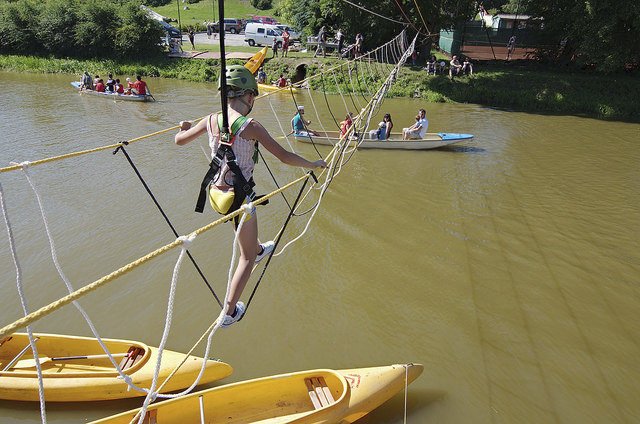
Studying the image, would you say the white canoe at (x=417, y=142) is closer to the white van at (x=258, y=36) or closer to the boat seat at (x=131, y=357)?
the boat seat at (x=131, y=357)

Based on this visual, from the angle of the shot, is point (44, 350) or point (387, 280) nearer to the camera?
point (44, 350)

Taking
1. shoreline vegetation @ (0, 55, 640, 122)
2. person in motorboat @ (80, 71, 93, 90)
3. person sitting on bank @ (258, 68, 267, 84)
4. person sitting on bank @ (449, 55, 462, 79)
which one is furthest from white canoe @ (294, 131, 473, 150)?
person in motorboat @ (80, 71, 93, 90)

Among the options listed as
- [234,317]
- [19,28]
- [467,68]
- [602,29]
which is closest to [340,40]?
[467,68]

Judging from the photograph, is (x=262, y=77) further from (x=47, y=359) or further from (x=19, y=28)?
(x=47, y=359)

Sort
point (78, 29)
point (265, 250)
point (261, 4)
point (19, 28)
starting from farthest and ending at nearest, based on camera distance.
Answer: point (261, 4) → point (19, 28) → point (78, 29) → point (265, 250)

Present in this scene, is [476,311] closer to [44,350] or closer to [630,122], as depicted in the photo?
[44,350]

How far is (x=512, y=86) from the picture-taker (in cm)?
2183

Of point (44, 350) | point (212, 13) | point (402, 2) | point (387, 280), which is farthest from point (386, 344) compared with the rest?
point (212, 13)

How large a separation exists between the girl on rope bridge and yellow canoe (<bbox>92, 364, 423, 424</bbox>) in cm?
116

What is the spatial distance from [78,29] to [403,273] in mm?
32752

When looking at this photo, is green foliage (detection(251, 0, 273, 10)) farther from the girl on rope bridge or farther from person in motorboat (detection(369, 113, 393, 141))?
the girl on rope bridge

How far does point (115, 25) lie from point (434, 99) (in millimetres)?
23558

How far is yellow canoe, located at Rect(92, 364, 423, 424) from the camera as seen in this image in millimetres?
4250

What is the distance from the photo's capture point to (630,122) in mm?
18922
